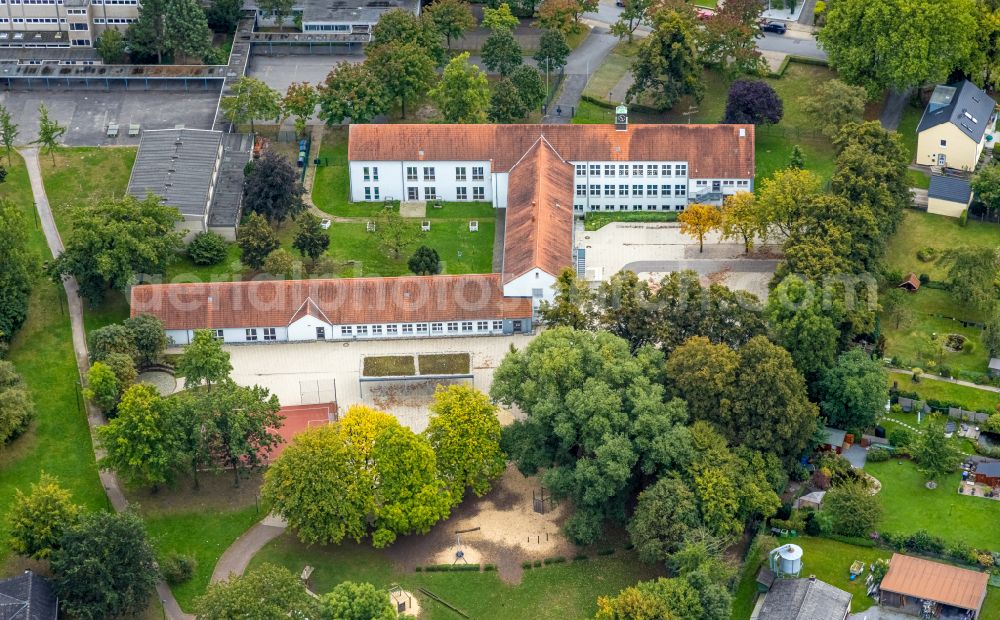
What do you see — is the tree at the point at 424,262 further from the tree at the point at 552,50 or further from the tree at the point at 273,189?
the tree at the point at 552,50

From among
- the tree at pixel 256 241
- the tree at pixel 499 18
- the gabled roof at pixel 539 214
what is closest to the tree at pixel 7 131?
the tree at pixel 256 241

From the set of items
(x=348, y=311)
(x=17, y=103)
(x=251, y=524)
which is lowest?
(x=251, y=524)

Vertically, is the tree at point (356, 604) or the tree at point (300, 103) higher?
the tree at point (300, 103)

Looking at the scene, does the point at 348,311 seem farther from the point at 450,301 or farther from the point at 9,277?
the point at 9,277

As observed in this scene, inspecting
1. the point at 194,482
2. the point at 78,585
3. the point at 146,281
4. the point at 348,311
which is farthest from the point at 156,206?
the point at 78,585

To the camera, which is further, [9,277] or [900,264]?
[900,264]

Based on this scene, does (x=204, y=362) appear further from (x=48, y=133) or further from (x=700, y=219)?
(x=700, y=219)

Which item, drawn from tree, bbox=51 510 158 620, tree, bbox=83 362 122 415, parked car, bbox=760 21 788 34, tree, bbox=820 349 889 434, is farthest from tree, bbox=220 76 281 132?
tree, bbox=820 349 889 434

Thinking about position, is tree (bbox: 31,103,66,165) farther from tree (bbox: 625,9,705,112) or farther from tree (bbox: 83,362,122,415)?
tree (bbox: 625,9,705,112)
